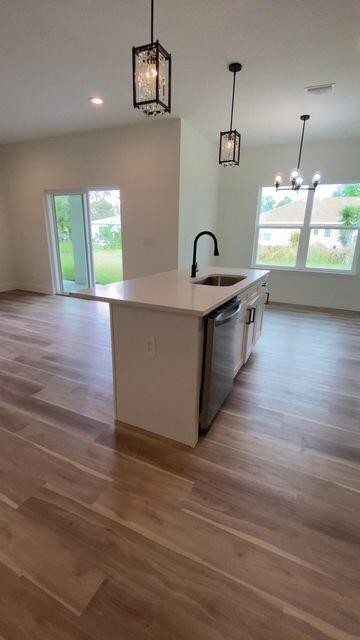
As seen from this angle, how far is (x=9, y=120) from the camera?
4512 mm

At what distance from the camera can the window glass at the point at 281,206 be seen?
5559 millimetres

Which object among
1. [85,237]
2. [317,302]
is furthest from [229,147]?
[317,302]

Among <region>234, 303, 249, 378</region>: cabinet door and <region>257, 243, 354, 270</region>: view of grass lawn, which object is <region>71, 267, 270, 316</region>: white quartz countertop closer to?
<region>234, 303, 249, 378</region>: cabinet door

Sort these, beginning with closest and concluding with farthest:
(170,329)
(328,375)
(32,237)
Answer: (170,329) → (328,375) → (32,237)

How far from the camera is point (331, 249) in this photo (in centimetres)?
549

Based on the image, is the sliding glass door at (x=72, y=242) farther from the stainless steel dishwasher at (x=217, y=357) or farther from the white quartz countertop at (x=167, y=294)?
the stainless steel dishwasher at (x=217, y=357)

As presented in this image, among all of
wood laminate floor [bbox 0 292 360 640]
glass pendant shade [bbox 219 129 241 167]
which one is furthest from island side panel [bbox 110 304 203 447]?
glass pendant shade [bbox 219 129 241 167]

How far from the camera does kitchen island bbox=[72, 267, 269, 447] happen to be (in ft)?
5.67

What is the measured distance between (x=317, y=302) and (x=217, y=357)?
450 centimetres

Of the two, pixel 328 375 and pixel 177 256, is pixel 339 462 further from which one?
pixel 177 256

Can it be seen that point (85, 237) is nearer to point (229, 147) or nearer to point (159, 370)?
point (229, 147)

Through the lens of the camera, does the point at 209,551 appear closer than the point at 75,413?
Yes

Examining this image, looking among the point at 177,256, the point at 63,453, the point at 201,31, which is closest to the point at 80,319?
the point at 177,256

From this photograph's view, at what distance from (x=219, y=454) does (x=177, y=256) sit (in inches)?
133
